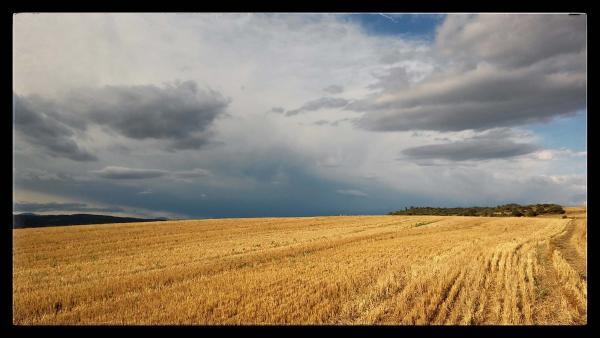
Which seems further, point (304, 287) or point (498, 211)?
point (498, 211)

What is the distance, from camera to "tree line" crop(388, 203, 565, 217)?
75.7 meters

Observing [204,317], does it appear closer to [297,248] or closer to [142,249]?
[297,248]

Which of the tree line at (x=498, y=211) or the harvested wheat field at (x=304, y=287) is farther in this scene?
the tree line at (x=498, y=211)

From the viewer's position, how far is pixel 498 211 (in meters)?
83.0

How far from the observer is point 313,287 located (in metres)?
11.9

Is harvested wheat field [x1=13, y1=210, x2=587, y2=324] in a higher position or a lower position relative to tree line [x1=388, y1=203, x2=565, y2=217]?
higher

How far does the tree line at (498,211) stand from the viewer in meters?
75.7

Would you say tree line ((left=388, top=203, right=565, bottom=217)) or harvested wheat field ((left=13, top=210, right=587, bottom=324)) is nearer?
harvested wheat field ((left=13, top=210, right=587, bottom=324))

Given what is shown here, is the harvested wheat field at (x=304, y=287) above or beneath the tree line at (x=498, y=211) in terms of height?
above
